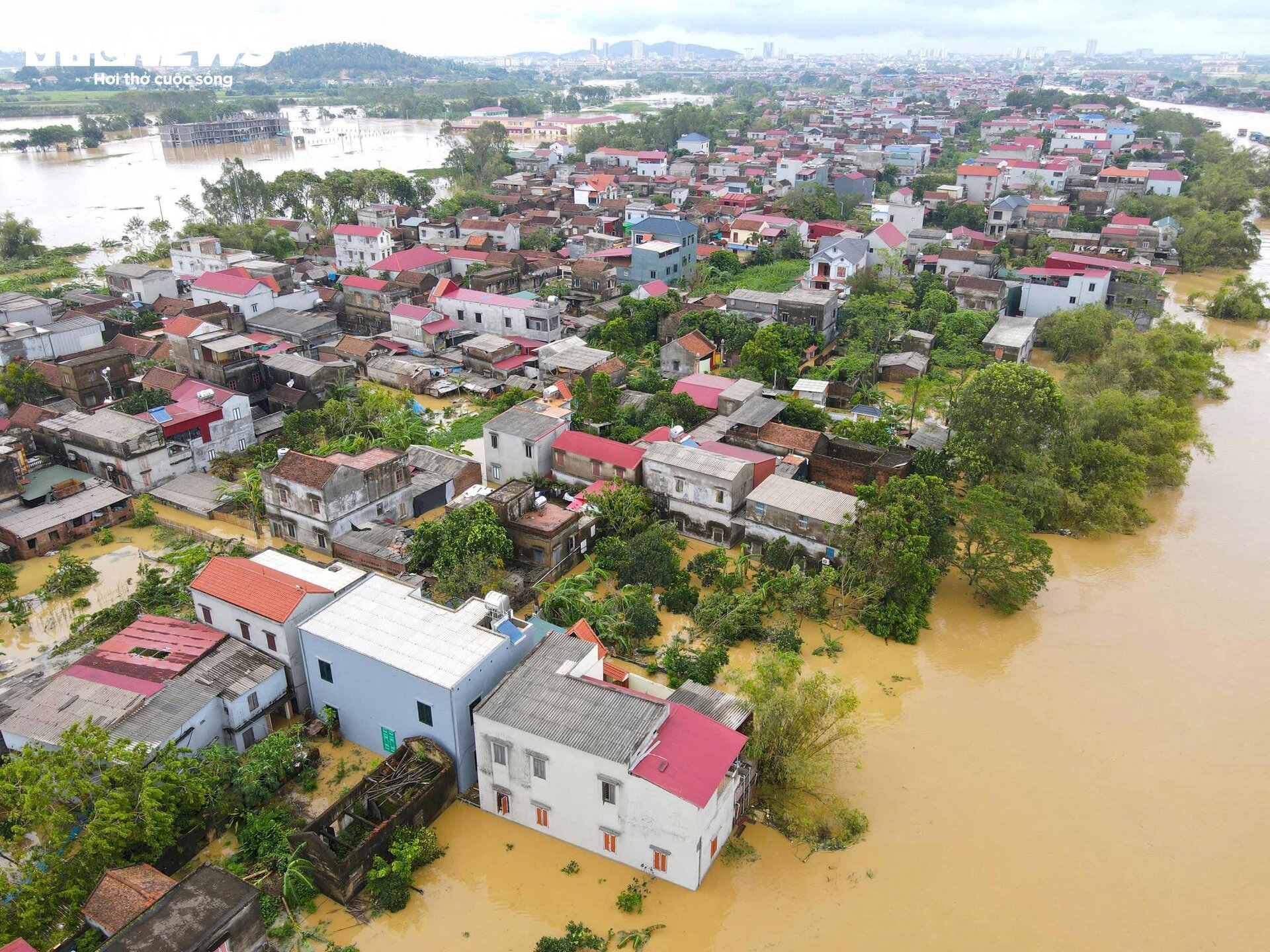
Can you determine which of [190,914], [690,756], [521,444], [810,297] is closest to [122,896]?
[190,914]

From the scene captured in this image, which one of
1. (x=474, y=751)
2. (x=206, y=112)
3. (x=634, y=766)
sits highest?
(x=206, y=112)

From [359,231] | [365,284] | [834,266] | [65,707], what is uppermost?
[359,231]

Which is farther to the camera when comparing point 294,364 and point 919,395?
point 919,395

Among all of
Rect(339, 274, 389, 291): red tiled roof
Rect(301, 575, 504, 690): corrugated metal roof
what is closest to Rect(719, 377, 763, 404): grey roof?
Rect(301, 575, 504, 690): corrugated metal roof

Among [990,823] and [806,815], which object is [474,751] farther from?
[990,823]

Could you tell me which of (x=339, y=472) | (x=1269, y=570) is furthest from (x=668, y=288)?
(x=1269, y=570)

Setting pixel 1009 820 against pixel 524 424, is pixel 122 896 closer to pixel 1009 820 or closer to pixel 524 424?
pixel 1009 820
